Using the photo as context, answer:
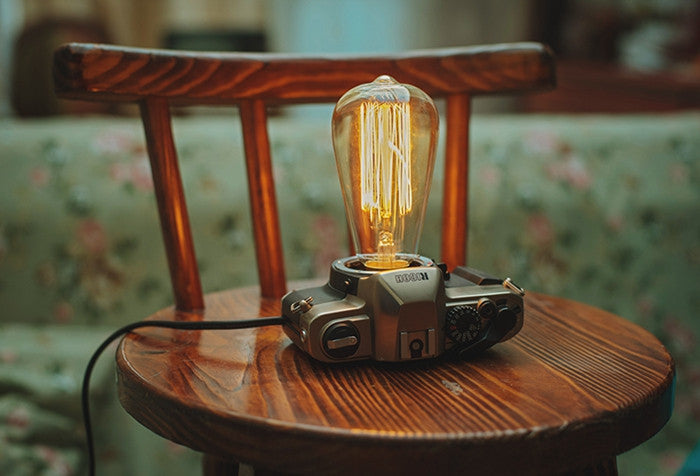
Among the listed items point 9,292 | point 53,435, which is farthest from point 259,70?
point 9,292

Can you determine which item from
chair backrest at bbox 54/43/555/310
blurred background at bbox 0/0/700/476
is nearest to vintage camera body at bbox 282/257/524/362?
chair backrest at bbox 54/43/555/310

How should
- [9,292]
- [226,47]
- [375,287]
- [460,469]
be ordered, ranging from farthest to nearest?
1. [226,47]
2. [9,292]
3. [375,287]
4. [460,469]

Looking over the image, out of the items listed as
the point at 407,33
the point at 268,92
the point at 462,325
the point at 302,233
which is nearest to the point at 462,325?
the point at 462,325

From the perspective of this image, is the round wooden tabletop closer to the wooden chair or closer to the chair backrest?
the wooden chair

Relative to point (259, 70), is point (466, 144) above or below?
below

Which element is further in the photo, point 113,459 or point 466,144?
point 113,459

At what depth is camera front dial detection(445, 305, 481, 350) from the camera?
573 millimetres

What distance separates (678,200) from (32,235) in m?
1.24

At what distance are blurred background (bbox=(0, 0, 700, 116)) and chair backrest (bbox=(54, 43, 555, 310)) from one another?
1634mm

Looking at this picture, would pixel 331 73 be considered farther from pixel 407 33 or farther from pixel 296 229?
pixel 407 33

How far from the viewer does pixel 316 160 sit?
4.52 ft

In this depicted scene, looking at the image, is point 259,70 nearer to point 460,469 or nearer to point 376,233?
point 376,233

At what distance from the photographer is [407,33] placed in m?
3.51

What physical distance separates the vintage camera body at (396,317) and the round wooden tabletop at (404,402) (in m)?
0.02
